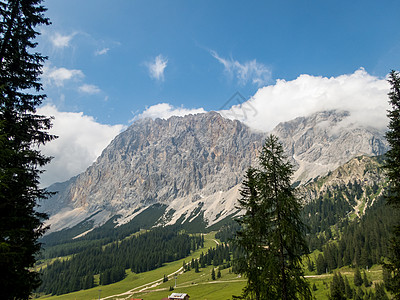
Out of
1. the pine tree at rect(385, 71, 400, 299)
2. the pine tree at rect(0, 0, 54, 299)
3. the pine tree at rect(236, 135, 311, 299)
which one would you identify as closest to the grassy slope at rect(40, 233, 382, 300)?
the pine tree at rect(385, 71, 400, 299)

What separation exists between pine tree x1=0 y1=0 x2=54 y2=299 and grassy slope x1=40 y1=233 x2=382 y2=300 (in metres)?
81.0

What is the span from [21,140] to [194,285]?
121 meters

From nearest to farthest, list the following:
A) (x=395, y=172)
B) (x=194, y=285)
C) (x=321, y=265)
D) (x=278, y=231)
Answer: (x=278, y=231)
(x=395, y=172)
(x=321, y=265)
(x=194, y=285)

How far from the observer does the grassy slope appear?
3506 inches

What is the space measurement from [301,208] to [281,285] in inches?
188

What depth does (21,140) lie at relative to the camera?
14609 millimetres

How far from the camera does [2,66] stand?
14023 mm

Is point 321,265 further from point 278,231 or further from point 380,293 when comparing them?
point 278,231

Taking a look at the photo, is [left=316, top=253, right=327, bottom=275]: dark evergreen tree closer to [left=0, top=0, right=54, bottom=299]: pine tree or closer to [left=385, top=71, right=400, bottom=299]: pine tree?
[left=385, top=71, right=400, bottom=299]: pine tree

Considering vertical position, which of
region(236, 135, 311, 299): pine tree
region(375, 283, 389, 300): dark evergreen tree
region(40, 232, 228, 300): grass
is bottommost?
region(40, 232, 228, 300): grass

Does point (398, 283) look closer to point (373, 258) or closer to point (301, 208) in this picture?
point (301, 208)

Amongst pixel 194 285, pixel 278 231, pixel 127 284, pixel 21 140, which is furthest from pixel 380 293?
pixel 127 284

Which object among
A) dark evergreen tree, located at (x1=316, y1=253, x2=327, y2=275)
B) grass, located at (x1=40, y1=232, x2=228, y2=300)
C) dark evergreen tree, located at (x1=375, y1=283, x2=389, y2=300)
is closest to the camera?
dark evergreen tree, located at (x1=375, y1=283, x2=389, y2=300)

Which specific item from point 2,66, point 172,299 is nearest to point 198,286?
point 172,299
